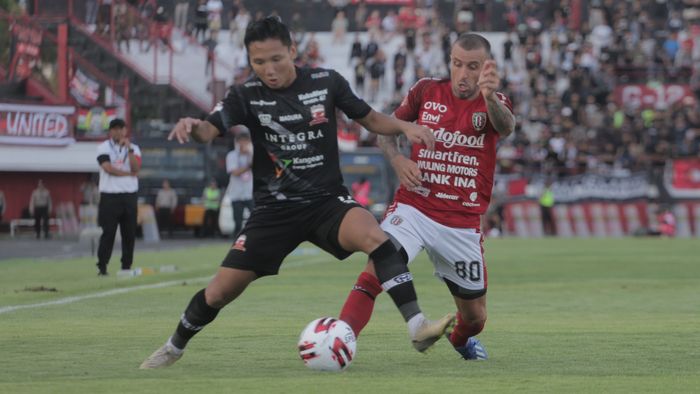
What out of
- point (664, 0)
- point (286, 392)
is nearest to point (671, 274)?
point (286, 392)

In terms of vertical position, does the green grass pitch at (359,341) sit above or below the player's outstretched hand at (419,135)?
below

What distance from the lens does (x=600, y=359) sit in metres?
9.10

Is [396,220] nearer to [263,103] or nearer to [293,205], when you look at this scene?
[293,205]

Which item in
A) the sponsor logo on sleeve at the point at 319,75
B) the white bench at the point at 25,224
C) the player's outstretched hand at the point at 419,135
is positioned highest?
the sponsor logo on sleeve at the point at 319,75

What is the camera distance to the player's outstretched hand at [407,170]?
8.92 m

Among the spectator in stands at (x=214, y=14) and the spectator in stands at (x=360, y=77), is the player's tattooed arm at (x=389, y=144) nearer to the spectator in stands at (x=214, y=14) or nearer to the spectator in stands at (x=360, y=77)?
the spectator in stands at (x=360, y=77)

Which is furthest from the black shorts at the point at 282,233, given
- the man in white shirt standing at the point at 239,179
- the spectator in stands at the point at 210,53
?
the spectator in stands at the point at 210,53

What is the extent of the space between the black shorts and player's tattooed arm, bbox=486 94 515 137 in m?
1.08

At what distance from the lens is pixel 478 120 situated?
30.4 ft

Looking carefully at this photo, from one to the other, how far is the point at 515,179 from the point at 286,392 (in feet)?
111

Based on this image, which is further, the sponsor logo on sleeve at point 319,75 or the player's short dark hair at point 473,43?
the player's short dark hair at point 473,43

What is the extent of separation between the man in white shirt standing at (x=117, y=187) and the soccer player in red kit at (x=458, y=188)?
1020 cm

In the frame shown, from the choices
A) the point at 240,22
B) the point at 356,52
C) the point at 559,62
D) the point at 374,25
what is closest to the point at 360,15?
the point at 374,25

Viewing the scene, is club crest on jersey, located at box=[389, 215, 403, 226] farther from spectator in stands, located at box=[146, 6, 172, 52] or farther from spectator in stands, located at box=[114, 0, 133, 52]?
spectator in stands, located at box=[146, 6, 172, 52]
